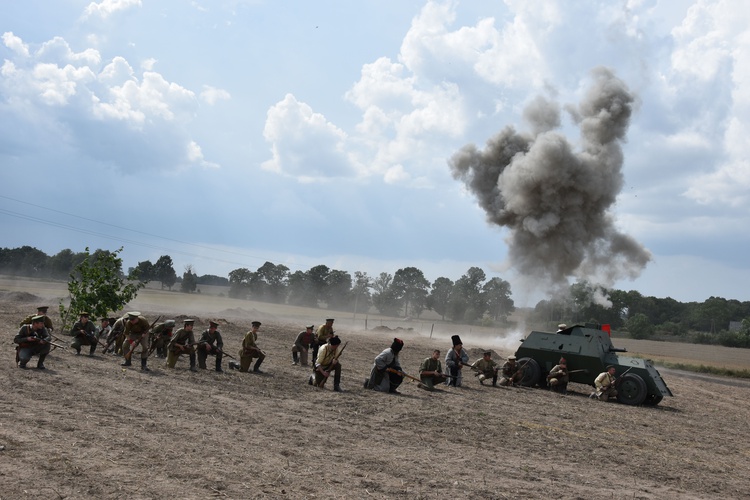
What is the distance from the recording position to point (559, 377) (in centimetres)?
1967

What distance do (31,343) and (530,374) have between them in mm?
13521

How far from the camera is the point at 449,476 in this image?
8.38 m

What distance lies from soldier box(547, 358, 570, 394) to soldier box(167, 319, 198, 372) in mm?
10137

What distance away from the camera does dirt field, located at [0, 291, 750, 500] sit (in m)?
7.41

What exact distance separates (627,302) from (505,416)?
8518 centimetres

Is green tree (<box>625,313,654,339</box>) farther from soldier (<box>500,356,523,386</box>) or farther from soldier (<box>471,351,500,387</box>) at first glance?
soldier (<box>471,351,500,387</box>)

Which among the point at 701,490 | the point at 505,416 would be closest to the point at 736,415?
the point at 505,416

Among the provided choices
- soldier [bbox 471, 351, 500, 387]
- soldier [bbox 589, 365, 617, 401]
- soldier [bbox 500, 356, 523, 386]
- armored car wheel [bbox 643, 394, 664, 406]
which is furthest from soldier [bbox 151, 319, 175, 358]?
armored car wheel [bbox 643, 394, 664, 406]

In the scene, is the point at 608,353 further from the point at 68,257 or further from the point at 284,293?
the point at 68,257

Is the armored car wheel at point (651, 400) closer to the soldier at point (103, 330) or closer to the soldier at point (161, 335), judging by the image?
the soldier at point (161, 335)

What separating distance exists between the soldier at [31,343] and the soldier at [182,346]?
3053 mm

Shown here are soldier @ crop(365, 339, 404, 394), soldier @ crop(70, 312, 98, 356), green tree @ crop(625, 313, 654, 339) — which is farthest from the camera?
green tree @ crop(625, 313, 654, 339)

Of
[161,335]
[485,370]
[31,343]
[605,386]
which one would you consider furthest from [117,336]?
[605,386]

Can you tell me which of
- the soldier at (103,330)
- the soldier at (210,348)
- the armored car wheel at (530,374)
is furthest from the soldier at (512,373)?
the soldier at (103,330)
